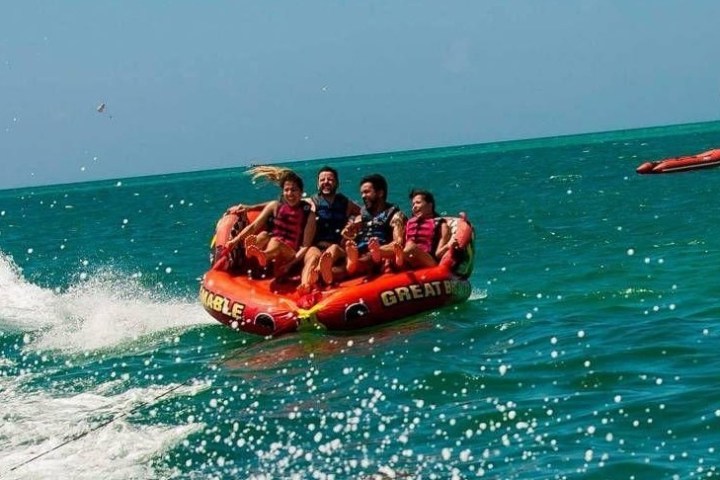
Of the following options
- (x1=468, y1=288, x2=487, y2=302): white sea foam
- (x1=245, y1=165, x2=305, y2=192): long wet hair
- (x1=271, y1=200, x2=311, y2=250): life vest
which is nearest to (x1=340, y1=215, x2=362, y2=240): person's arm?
(x1=271, y1=200, x2=311, y2=250): life vest

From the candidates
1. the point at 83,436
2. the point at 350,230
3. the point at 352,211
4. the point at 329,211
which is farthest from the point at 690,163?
the point at 83,436

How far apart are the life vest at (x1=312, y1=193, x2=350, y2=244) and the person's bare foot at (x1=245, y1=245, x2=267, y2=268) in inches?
22.8

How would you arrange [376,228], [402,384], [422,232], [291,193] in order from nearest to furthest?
[402,384] < [291,193] < [376,228] < [422,232]

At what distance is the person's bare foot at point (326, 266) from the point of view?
9828 millimetres

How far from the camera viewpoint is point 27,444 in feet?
22.2

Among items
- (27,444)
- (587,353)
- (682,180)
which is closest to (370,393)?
(587,353)

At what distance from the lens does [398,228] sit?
1017 centimetres

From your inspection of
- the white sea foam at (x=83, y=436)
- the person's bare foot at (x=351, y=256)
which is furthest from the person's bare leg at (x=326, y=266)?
the white sea foam at (x=83, y=436)

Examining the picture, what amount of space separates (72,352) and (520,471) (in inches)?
227

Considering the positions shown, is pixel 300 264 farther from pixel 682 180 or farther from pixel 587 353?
pixel 682 180

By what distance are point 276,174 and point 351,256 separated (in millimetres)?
1129

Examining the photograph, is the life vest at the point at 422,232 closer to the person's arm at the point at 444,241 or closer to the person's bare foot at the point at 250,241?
the person's arm at the point at 444,241

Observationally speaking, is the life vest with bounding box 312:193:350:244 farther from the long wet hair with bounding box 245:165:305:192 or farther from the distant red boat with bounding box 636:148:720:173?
the distant red boat with bounding box 636:148:720:173

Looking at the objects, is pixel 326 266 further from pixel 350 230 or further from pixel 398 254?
pixel 398 254
